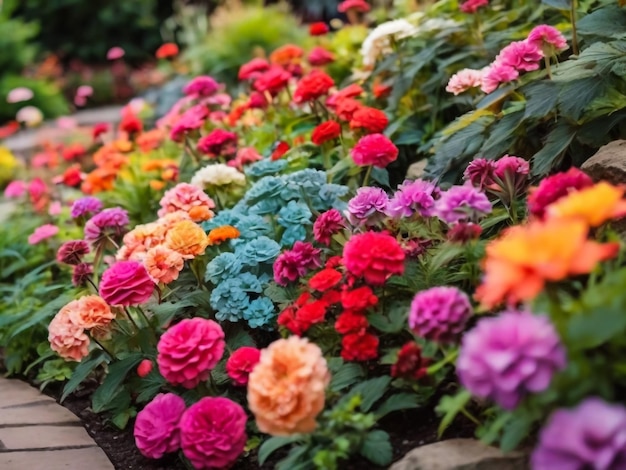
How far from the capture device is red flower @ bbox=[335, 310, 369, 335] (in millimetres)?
1976

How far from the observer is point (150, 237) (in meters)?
2.63

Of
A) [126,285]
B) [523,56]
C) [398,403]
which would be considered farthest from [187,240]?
[523,56]

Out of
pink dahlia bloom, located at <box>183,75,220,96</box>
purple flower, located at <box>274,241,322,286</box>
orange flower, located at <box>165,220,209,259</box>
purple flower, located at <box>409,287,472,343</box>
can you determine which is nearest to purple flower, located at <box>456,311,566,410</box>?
purple flower, located at <box>409,287,472,343</box>

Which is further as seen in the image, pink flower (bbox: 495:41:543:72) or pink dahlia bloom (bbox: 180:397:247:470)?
pink flower (bbox: 495:41:543:72)

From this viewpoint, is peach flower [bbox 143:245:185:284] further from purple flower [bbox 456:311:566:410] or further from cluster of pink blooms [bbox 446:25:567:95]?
purple flower [bbox 456:311:566:410]

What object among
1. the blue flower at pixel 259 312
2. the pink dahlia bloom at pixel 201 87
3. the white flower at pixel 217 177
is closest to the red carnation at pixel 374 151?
the blue flower at pixel 259 312

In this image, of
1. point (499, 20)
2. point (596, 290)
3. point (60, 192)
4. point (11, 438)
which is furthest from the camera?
point (60, 192)

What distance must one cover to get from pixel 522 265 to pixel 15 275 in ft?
10.4

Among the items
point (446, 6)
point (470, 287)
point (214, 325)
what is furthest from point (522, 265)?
point (446, 6)

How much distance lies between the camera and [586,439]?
1233 millimetres

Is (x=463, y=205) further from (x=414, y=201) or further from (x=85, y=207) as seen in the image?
(x=85, y=207)

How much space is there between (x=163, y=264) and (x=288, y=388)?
0.87 m

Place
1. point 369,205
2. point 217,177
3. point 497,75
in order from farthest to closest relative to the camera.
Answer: point 217,177, point 497,75, point 369,205

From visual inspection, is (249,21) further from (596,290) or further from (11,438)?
(596,290)
